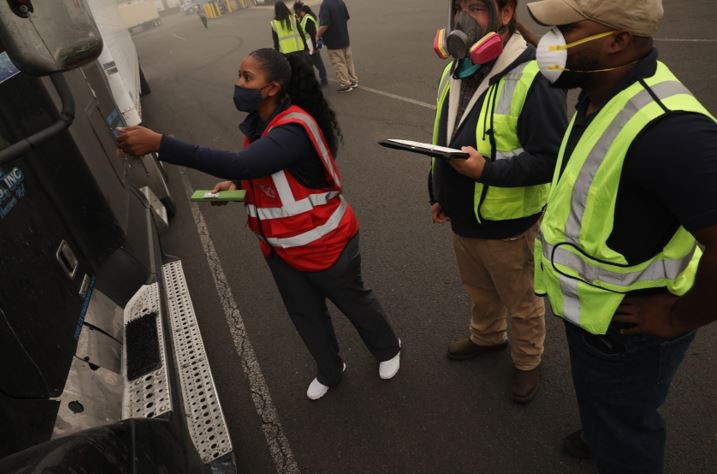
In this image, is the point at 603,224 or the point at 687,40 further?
the point at 687,40

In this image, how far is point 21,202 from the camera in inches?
70.4

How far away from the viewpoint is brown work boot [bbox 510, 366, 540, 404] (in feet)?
8.91

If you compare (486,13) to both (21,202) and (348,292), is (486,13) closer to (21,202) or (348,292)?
(348,292)

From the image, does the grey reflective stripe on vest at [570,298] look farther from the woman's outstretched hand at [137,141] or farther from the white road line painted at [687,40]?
the white road line painted at [687,40]

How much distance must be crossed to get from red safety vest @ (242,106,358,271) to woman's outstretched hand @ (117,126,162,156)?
0.48m

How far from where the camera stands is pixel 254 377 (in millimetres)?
3348

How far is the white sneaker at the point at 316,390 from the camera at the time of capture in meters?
3.04

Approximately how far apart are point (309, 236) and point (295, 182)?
0.30 m

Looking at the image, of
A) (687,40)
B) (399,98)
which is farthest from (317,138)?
(687,40)

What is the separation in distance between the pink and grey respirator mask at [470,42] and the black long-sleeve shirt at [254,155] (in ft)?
2.48

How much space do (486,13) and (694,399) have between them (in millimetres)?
2313

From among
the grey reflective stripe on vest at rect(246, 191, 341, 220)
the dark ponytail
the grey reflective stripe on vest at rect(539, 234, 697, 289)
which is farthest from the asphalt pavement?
the dark ponytail

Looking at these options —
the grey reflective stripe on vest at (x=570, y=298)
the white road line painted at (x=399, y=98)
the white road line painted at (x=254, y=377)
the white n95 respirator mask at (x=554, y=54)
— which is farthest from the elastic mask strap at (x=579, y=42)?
the white road line painted at (x=399, y=98)

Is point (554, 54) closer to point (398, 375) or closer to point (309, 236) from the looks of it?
point (309, 236)
